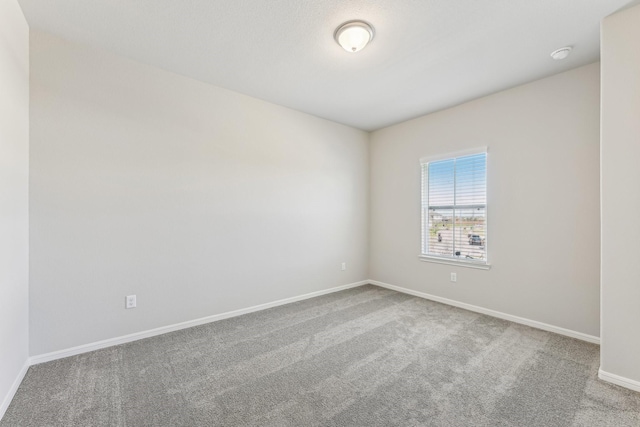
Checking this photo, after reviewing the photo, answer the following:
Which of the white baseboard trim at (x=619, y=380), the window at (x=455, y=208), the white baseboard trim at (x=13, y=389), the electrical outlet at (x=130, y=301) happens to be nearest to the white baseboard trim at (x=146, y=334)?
the white baseboard trim at (x=13, y=389)

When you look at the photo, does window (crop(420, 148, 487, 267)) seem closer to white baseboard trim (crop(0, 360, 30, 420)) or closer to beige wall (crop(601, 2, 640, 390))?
beige wall (crop(601, 2, 640, 390))

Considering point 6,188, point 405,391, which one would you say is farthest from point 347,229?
point 6,188

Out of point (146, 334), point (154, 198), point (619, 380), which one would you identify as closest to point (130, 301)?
point (146, 334)

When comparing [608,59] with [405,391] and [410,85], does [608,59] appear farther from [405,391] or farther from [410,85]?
[405,391]

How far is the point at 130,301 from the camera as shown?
2637 millimetres

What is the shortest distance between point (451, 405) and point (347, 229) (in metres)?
3.00

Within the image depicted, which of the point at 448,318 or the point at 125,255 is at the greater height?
the point at 125,255

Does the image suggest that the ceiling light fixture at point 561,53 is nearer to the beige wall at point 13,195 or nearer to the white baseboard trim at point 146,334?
the white baseboard trim at point 146,334

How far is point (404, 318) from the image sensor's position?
3.25 metres

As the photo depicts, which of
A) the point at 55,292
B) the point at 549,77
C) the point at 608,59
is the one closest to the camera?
the point at 608,59

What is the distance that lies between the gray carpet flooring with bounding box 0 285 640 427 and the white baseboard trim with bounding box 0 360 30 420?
0.11 feet

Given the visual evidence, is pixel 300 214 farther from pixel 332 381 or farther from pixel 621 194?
pixel 621 194

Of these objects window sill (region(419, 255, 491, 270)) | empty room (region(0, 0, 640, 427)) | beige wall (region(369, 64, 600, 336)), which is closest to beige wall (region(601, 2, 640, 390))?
empty room (region(0, 0, 640, 427))

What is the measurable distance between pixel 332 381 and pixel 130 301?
6.73 feet
